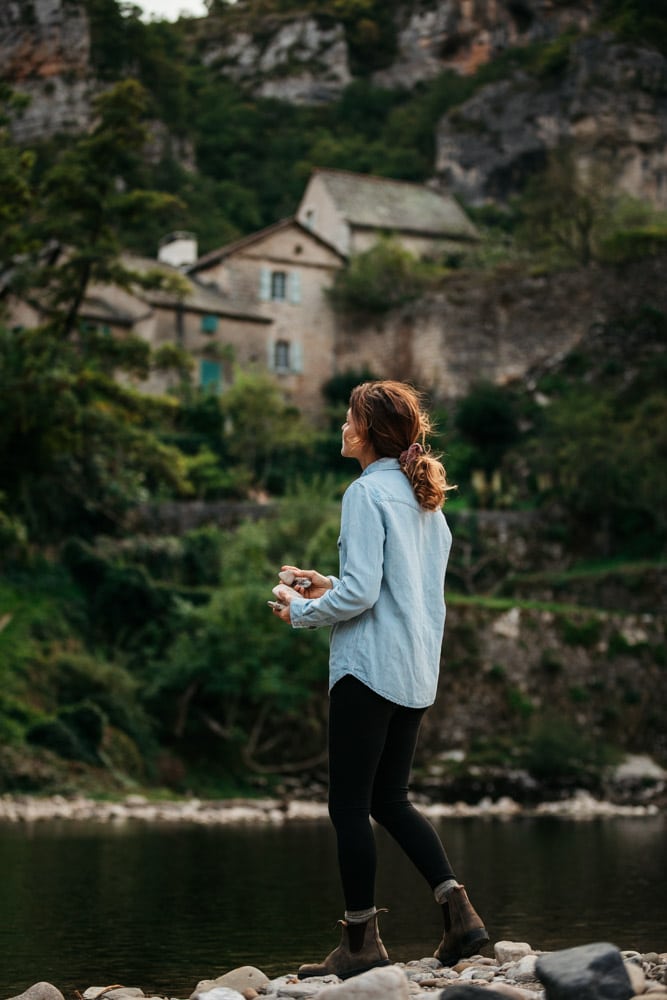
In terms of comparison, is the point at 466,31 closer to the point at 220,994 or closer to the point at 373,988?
the point at 220,994

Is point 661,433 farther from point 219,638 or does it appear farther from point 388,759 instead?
point 388,759

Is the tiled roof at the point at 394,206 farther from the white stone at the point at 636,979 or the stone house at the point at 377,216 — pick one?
the white stone at the point at 636,979

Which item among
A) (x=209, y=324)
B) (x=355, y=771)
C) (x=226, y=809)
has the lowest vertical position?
(x=226, y=809)

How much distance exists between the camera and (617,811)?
Result: 72.6 feet

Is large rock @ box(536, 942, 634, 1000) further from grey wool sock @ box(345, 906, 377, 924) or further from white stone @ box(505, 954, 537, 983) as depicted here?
grey wool sock @ box(345, 906, 377, 924)

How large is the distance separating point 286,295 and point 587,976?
43534 mm

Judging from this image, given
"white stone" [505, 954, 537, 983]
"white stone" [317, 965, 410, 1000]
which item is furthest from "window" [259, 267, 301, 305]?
"white stone" [317, 965, 410, 1000]

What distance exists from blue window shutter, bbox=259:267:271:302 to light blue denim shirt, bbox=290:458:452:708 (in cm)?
4165

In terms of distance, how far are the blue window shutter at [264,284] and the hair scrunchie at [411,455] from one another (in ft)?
136

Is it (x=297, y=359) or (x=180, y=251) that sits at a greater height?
(x=180, y=251)

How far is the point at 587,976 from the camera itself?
400cm

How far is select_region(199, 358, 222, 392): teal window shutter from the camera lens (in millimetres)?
42853

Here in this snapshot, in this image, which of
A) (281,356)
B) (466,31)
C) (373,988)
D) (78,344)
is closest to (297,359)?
(281,356)

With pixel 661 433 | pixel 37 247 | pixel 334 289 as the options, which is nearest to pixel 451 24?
pixel 334 289
